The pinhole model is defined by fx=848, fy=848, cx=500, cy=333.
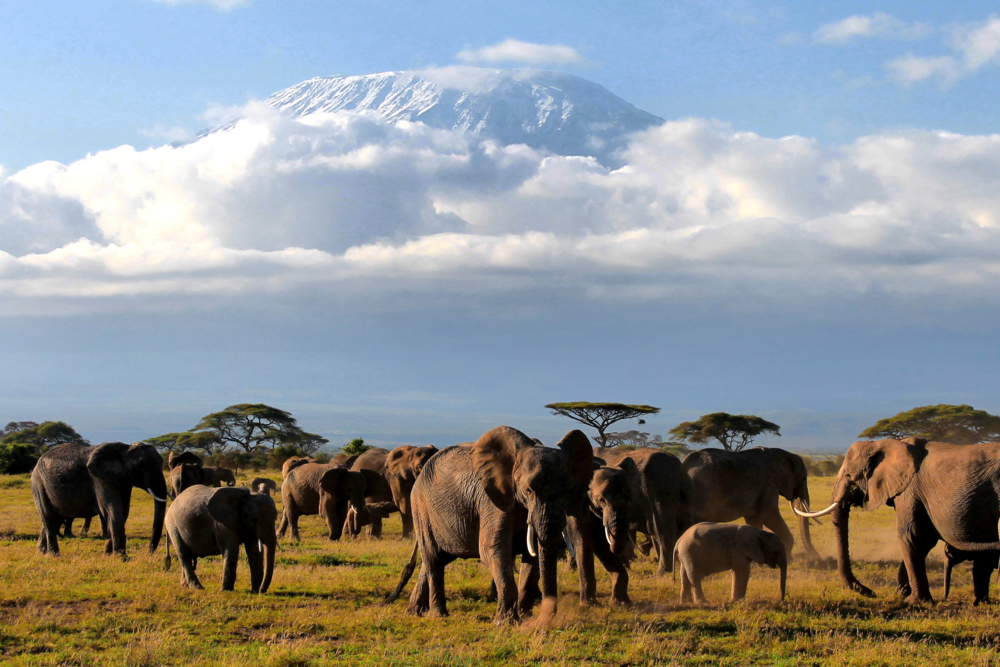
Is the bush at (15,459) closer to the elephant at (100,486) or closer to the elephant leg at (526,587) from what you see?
the elephant at (100,486)

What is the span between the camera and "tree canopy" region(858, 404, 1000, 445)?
5797 centimetres

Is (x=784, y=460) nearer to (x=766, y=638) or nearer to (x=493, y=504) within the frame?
(x=766, y=638)

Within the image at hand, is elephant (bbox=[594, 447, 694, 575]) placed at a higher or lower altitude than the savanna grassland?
higher

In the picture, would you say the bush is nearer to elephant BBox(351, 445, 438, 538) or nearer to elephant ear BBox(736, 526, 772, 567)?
elephant BBox(351, 445, 438, 538)

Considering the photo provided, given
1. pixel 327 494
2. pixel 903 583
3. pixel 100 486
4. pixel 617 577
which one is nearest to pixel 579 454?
pixel 617 577

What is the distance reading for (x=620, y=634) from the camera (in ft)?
34.5

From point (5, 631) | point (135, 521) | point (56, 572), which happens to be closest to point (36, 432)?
point (135, 521)

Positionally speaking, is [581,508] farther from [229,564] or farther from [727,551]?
[229,564]

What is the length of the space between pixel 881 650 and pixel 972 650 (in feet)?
3.42

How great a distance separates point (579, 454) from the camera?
33.7ft

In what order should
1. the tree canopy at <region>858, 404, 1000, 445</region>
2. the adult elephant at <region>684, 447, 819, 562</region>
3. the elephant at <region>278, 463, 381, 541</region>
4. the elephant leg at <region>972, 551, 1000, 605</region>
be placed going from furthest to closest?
the tree canopy at <region>858, 404, 1000, 445</region>, the elephant at <region>278, 463, 381, 541</region>, the adult elephant at <region>684, 447, 819, 562</region>, the elephant leg at <region>972, 551, 1000, 605</region>

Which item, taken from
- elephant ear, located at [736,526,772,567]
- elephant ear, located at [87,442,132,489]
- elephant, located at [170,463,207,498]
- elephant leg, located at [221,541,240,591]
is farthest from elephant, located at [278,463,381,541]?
elephant ear, located at [736,526,772,567]

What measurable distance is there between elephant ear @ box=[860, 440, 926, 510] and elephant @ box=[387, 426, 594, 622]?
602 centimetres

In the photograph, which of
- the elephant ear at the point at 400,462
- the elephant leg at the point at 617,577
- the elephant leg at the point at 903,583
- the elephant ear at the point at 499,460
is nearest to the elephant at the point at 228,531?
the elephant ear at the point at 499,460
